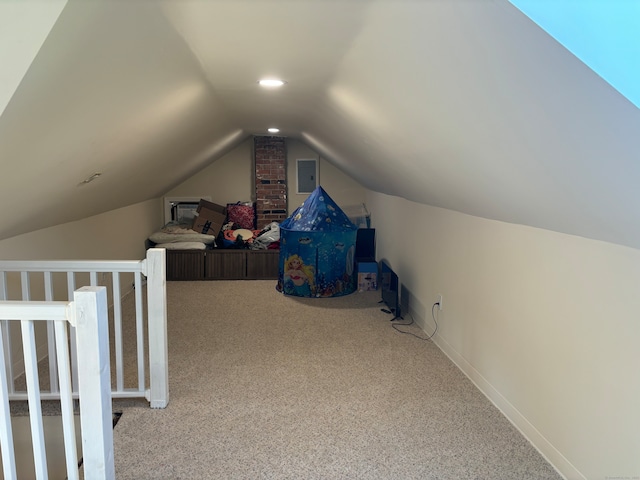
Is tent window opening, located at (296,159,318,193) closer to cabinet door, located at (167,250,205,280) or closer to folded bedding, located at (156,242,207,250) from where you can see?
folded bedding, located at (156,242,207,250)

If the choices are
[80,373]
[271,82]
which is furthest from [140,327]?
[271,82]

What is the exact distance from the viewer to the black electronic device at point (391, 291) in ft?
14.4

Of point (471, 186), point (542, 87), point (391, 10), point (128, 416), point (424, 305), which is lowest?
point (128, 416)

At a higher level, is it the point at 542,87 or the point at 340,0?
the point at 340,0

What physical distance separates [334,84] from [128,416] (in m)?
2.17

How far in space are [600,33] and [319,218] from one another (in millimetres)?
4024

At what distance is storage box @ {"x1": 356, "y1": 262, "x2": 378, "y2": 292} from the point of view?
5277mm

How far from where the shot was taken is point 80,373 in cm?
136

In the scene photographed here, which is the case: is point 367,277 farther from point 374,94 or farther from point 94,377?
point 94,377

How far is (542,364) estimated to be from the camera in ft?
7.42

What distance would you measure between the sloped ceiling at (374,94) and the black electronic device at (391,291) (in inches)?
62.6

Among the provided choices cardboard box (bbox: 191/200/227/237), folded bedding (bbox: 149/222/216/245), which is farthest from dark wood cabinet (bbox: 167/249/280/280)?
cardboard box (bbox: 191/200/227/237)

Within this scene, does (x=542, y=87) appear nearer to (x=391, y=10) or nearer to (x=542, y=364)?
(x=391, y=10)

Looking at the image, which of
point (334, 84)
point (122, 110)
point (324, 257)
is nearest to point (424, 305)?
point (324, 257)
